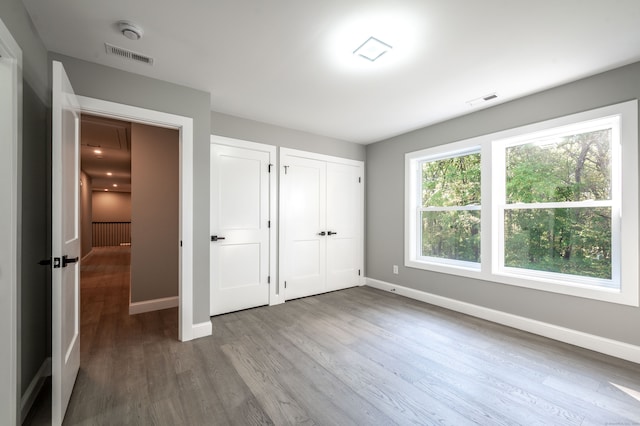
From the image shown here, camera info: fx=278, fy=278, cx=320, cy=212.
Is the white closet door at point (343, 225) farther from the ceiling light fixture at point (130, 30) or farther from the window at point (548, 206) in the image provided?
the ceiling light fixture at point (130, 30)

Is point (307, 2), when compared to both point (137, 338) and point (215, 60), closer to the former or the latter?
point (215, 60)

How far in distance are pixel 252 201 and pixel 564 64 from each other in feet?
11.2

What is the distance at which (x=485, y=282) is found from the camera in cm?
329

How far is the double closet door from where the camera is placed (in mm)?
4008

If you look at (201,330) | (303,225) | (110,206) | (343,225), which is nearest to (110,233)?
(110,206)

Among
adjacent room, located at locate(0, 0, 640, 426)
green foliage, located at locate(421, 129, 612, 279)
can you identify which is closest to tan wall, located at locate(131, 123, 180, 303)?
adjacent room, located at locate(0, 0, 640, 426)

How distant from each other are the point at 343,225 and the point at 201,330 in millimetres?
2637

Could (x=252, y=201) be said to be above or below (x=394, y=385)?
above

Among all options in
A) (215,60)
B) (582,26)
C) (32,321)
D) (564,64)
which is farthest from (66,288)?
(564,64)

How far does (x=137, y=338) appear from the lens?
108 inches

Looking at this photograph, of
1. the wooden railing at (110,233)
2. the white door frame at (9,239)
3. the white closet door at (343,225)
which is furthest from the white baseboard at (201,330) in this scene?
the wooden railing at (110,233)

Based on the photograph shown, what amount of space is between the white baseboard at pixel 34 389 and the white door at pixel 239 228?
4.79ft

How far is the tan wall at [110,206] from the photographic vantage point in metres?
11.5

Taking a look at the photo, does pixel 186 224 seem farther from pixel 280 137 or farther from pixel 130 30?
pixel 280 137
